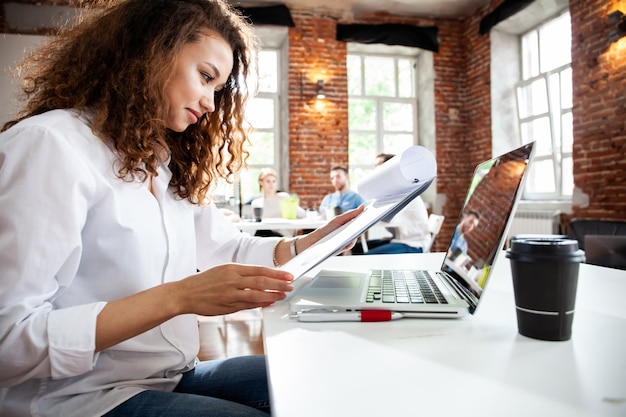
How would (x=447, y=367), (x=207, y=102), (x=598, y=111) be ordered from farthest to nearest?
(x=598, y=111), (x=207, y=102), (x=447, y=367)

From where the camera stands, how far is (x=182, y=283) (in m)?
0.62

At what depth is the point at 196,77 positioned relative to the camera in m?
0.94

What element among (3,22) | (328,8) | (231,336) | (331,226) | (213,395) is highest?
(328,8)

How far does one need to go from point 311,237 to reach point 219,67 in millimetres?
444

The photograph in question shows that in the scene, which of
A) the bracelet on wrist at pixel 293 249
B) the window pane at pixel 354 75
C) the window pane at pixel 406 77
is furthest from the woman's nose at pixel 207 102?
the window pane at pixel 406 77

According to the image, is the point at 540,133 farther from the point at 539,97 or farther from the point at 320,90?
the point at 320,90

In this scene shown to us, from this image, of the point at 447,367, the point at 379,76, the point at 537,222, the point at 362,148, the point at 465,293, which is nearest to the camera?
the point at 447,367

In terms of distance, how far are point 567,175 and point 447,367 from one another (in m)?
5.43

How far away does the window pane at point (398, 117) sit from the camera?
6.66 m

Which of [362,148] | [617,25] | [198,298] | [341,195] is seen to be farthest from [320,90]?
[198,298]

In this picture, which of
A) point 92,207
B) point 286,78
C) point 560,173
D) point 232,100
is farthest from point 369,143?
point 92,207

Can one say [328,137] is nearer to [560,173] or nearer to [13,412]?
[560,173]

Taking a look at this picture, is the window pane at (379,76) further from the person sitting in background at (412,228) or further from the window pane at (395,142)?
the person sitting in background at (412,228)

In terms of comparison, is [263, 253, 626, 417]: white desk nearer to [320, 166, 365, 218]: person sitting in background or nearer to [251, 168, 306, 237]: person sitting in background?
[320, 166, 365, 218]: person sitting in background
